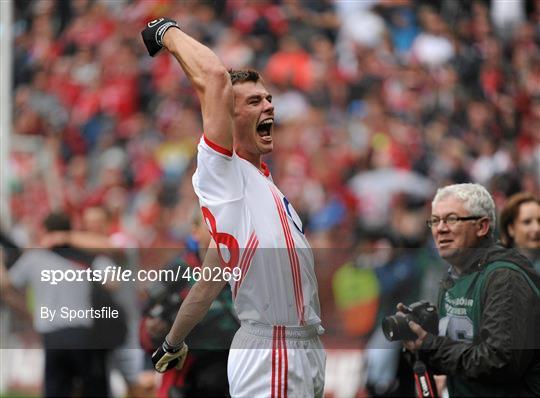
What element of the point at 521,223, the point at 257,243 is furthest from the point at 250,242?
the point at 521,223

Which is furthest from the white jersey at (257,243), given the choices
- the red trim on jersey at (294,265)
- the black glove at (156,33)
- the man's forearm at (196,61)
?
the black glove at (156,33)

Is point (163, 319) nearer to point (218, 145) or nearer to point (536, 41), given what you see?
point (218, 145)

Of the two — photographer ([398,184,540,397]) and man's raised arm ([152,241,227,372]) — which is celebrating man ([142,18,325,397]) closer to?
man's raised arm ([152,241,227,372])

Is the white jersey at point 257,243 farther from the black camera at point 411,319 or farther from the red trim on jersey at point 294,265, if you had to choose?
the black camera at point 411,319

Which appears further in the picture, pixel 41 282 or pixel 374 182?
pixel 374 182

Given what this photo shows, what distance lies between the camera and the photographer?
176 inches

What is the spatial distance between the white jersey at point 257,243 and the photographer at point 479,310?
0.70 meters

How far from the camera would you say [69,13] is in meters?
13.6

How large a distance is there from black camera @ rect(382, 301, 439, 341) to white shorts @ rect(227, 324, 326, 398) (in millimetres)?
504

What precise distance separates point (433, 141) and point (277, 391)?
25.0 feet

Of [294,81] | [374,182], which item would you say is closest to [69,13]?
[294,81]

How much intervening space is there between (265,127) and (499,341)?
4.29 ft

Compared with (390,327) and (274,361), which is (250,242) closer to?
(274,361)

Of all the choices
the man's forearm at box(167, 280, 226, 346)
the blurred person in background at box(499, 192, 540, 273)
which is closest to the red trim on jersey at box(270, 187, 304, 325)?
the man's forearm at box(167, 280, 226, 346)
